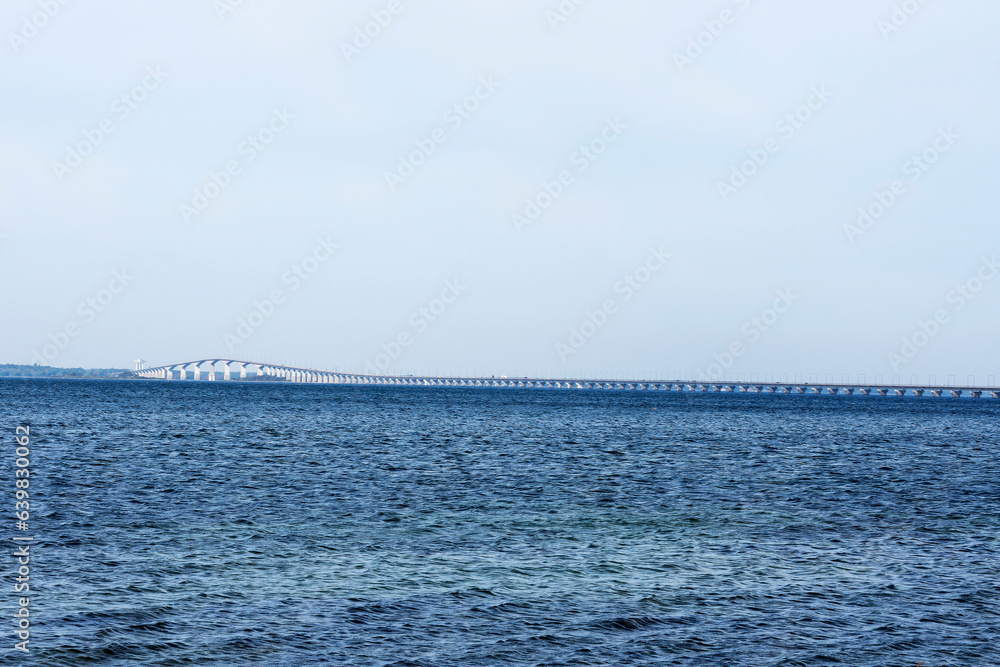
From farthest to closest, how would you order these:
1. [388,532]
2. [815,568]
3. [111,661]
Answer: [388,532], [815,568], [111,661]

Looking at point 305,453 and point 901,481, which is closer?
point 901,481

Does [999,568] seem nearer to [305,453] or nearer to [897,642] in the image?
[897,642]

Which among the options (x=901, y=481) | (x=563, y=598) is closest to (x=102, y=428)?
(x=901, y=481)

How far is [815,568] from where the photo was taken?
2183 centimetres

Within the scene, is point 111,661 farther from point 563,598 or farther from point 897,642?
point 897,642

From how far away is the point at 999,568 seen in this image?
72.5ft

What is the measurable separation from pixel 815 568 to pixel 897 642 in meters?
5.91

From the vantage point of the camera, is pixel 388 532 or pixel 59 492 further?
pixel 59 492

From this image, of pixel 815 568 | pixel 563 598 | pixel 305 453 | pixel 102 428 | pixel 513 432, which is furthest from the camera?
pixel 513 432

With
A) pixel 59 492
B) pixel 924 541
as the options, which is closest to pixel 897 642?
pixel 924 541

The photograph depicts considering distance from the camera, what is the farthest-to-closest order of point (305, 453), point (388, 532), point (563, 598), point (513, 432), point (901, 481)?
point (513, 432), point (305, 453), point (901, 481), point (388, 532), point (563, 598)

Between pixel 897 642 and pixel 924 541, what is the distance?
36.1 ft

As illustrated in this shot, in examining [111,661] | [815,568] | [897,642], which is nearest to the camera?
[111,661]

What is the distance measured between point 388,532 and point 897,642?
13601mm
